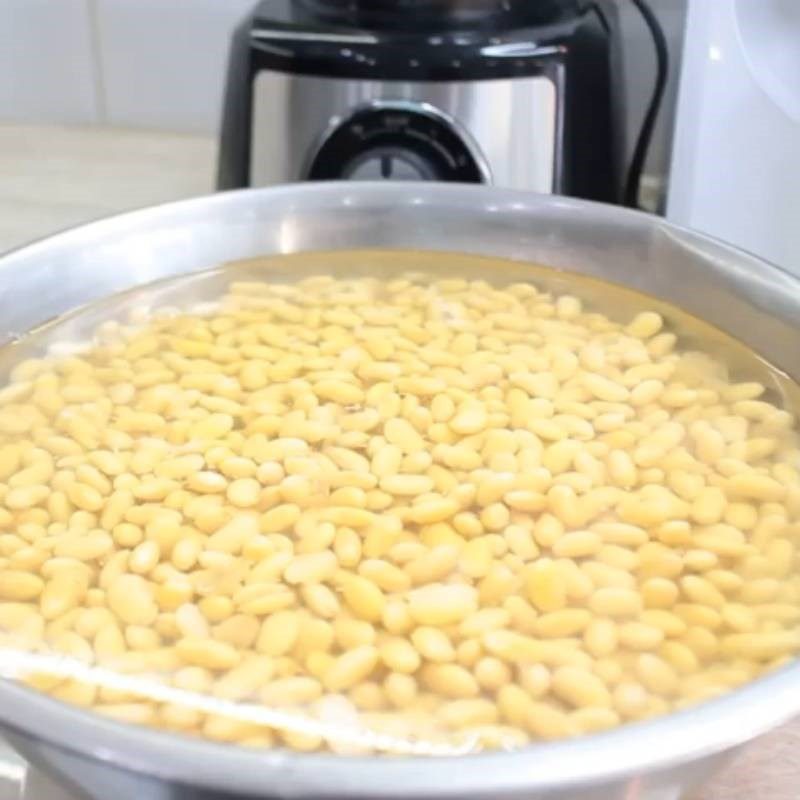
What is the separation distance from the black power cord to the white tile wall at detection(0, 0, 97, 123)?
54cm

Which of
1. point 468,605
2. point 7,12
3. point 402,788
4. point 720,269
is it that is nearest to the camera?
point 402,788

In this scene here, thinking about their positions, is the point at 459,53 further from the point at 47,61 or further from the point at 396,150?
the point at 47,61

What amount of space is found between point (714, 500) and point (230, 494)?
226 millimetres

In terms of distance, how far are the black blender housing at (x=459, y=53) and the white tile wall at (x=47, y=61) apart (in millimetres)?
408

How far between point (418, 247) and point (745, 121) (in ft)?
0.68

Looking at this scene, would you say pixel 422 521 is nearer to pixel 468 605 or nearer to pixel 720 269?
pixel 468 605

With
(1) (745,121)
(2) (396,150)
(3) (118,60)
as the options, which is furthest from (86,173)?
(1) (745,121)

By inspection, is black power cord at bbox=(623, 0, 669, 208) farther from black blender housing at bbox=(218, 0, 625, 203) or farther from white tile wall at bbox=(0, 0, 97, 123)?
white tile wall at bbox=(0, 0, 97, 123)

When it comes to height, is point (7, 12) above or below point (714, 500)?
above

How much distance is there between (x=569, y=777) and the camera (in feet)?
1.15

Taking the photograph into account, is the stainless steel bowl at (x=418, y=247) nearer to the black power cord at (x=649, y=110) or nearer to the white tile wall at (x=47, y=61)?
the black power cord at (x=649, y=110)

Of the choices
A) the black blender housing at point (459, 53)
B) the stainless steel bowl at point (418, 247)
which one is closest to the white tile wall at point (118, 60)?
the black blender housing at point (459, 53)

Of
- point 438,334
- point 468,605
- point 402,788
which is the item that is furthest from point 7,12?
point 402,788

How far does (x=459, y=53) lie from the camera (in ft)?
2.41
